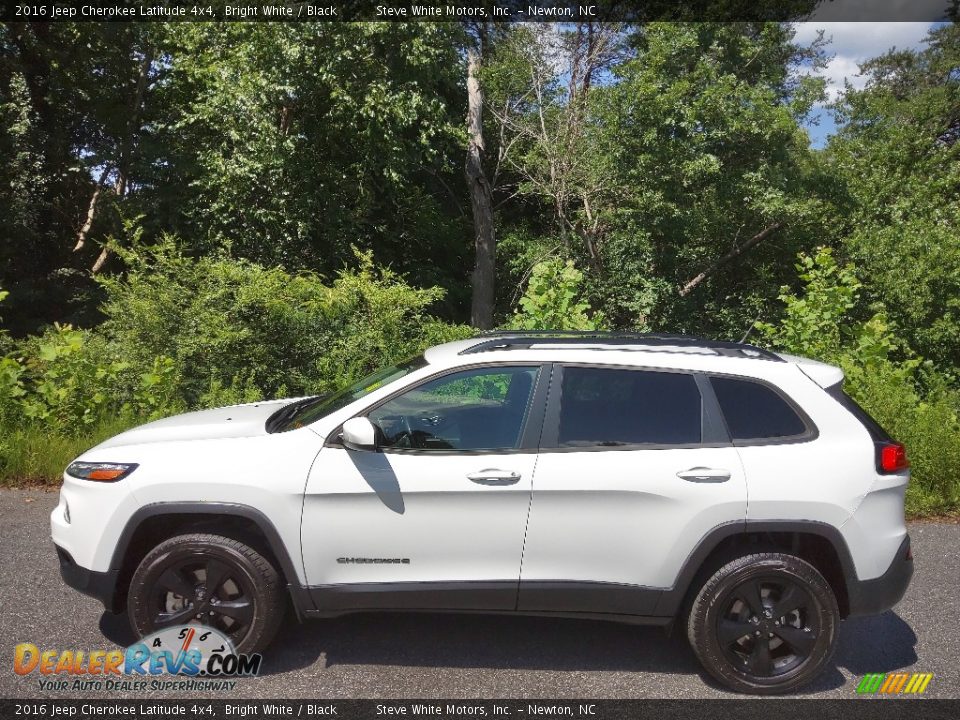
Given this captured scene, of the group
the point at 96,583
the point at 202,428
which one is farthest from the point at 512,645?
the point at 96,583

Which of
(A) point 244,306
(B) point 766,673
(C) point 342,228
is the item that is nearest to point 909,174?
(C) point 342,228

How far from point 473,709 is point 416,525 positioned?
86cm

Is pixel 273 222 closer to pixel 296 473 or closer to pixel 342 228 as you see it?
pixel 342 228

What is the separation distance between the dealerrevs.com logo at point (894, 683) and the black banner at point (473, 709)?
4.8 inches

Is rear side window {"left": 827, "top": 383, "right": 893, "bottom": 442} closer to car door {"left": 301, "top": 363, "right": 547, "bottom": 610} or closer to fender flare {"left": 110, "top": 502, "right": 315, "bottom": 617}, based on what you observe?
car door {"left": 301, "top": 363, "right": 547, "bottom": 610}

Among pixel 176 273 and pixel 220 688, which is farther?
pixel 176 273

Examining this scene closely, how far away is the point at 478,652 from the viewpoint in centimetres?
425

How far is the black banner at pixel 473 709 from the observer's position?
3.62m

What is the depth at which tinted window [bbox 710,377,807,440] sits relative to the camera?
392cm

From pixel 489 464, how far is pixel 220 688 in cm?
164

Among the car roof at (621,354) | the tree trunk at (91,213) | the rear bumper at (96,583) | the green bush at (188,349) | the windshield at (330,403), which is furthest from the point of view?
the tree trunk at (91,213)

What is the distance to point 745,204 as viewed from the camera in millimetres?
16047

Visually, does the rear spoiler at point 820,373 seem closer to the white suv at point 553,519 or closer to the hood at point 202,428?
the white suv at point 553,519

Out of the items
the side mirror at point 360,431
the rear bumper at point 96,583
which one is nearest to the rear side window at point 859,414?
the side mirror at point 360,431
